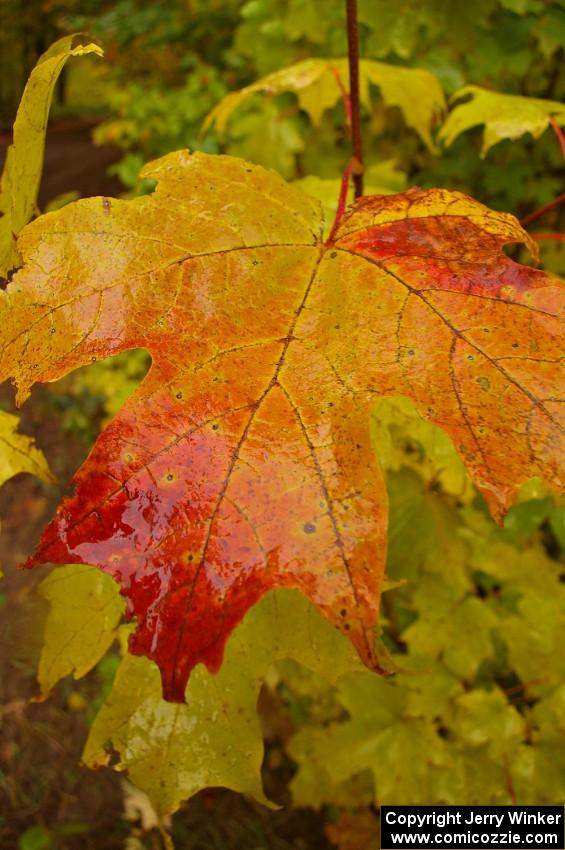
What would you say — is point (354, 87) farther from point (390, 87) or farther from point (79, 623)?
point (79, 623)

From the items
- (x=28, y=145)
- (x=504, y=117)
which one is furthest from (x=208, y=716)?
(x=504, y=117)

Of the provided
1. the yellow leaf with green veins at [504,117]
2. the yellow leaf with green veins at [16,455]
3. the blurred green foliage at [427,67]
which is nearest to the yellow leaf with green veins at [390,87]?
the yellow leaf with green veins at [504,117]

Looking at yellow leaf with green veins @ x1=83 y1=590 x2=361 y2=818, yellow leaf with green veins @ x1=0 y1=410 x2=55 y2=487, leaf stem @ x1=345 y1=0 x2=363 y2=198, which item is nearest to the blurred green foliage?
leaf stem @ x1=345 y1=0 x2=363 y2=198

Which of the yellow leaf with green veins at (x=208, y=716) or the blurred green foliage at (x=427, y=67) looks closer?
the yellow leaf with green veins at (x=208, y=716)

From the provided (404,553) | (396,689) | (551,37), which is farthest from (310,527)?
(551,37)

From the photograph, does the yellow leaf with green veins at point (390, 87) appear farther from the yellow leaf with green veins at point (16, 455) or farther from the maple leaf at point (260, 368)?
the yellow leaf with green veins at point (16, 455)
